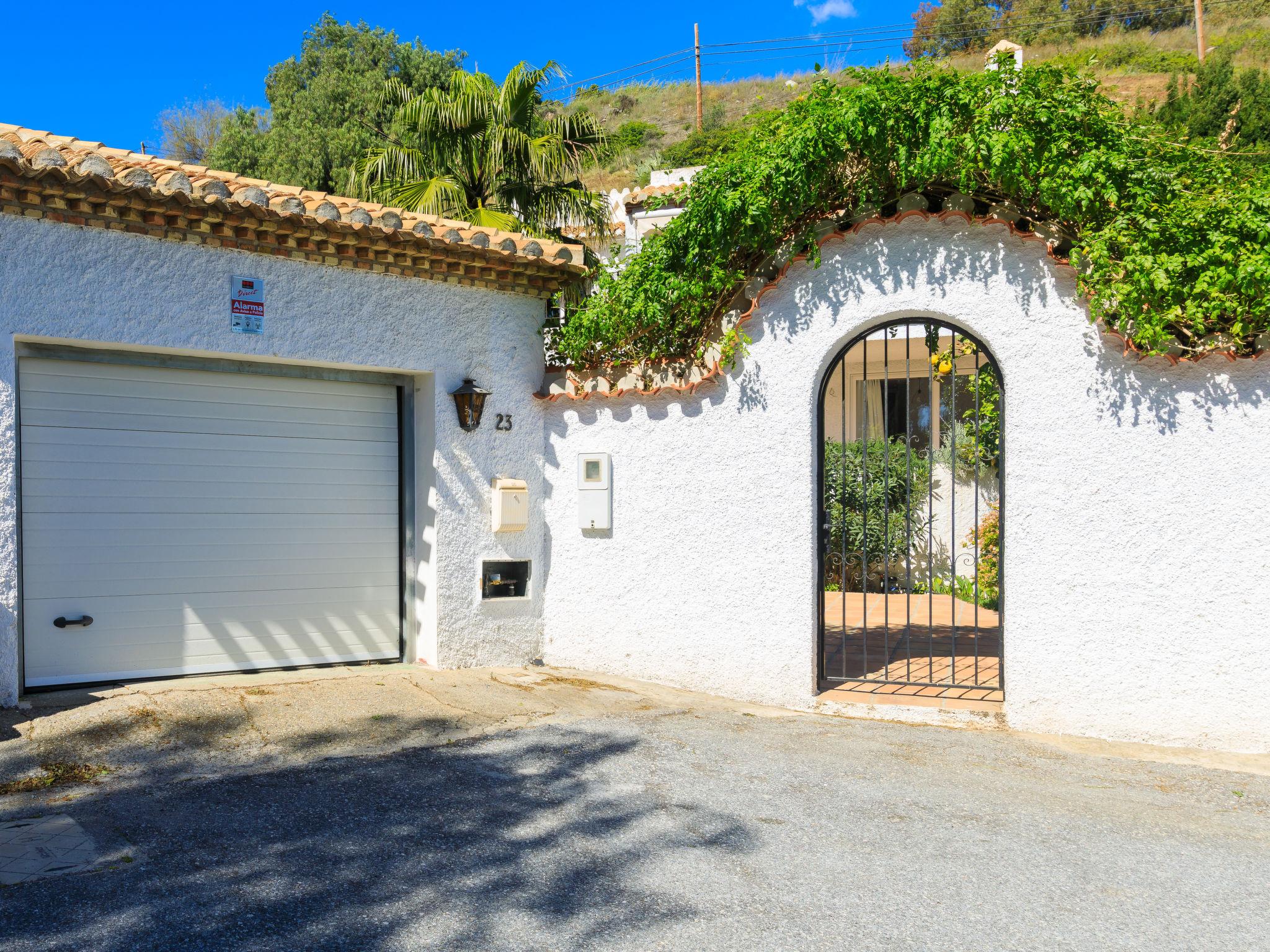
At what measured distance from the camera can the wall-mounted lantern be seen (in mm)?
8211

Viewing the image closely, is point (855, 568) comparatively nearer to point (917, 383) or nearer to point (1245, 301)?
point (917, 383)

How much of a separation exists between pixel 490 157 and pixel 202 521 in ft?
23.1

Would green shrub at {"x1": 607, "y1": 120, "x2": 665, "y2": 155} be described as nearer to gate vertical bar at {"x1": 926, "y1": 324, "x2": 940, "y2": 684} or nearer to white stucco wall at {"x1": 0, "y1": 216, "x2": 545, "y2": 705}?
gate vertical bar at {"x1": 926, "y1": 324, "x2": 940, "y2": 684}

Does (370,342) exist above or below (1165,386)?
above

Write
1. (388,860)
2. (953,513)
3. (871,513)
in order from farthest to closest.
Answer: (871,513)
(953,513)
(388,860)

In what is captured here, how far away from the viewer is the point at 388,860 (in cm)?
443

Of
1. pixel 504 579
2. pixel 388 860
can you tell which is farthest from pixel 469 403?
pixel 388 860

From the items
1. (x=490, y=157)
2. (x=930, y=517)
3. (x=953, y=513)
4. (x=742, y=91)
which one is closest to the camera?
(x=953, y=513)

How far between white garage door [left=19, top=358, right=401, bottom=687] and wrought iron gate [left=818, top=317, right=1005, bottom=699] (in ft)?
13.6

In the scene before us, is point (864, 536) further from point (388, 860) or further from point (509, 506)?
point (388, 860)

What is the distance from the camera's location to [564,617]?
8633 millimetres

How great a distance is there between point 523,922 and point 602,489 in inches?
190

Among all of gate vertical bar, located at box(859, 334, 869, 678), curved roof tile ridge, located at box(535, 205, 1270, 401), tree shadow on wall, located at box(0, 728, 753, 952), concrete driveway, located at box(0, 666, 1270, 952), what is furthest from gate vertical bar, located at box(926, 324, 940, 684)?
tree shadow on wall, located at box(0, 728, 753, 952)

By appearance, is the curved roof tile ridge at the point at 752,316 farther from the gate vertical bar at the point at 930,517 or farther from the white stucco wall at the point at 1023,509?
the gate vertical bar at the point at 930,517
